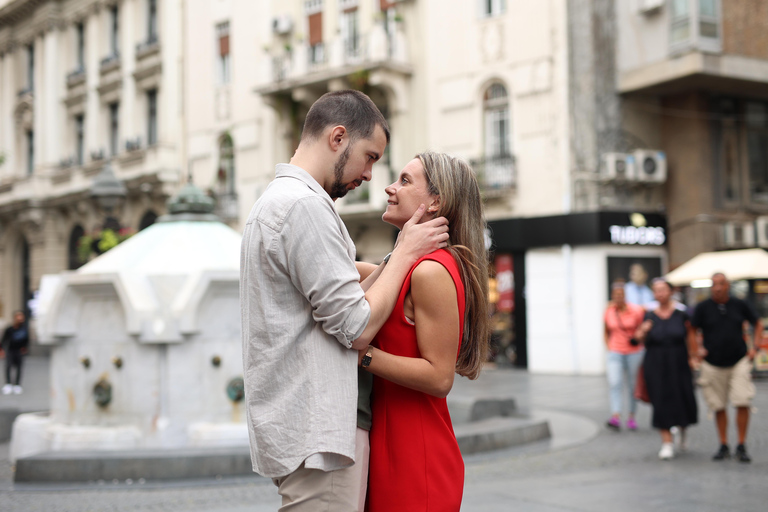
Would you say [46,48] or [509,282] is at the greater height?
[46,48]

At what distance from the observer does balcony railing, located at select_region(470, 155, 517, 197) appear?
20.9 m

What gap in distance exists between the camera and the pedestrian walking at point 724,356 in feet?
27.6

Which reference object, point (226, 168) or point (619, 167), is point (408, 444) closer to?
point (619, 167)

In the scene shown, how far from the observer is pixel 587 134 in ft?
65.8

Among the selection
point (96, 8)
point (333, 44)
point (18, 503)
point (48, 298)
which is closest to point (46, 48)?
point (96, 8)

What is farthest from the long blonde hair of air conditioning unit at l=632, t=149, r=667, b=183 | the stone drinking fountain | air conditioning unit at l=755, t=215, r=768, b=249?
air conditioning unit at l=755, t=215, r=768, b=249

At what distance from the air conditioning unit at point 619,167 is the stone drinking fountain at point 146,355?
13516 mm

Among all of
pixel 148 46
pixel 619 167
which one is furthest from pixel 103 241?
pixel 148 46

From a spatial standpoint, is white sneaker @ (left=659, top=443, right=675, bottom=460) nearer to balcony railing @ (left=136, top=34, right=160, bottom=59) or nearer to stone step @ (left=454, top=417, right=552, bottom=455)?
stone step @ (left=454, top=417, right=552, bottom=455)

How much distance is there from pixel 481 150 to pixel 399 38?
4003 millimetres

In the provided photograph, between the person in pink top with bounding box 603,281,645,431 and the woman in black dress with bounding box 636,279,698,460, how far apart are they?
1.24 m

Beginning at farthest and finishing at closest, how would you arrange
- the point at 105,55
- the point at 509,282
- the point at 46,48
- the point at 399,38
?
the point at 46,48 → the point at 105,55 → the point at 399,38 → the point at 509,282

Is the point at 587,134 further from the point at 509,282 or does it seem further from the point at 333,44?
the point at 333,44

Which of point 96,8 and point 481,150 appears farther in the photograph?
point 96,8
